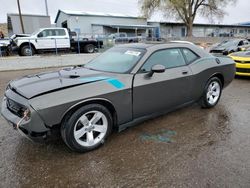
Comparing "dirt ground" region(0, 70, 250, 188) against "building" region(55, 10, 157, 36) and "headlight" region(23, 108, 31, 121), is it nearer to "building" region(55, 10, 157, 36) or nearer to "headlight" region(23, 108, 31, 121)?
"headlight" region(23, 108, 31, 121)

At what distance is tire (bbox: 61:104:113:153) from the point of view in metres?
2.43

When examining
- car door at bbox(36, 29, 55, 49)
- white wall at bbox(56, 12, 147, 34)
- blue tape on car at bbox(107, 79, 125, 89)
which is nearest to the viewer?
blue tape on car at bbox(107, 79, 125, 89)

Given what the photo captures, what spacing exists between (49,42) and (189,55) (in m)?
11.7

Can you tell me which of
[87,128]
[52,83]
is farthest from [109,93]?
[52,83]

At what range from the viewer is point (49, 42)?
42.7ft

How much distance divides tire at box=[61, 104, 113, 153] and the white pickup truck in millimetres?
11541

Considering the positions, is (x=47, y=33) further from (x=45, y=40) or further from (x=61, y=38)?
(x=61, y=38)

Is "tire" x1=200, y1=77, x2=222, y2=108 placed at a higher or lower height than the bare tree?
lower

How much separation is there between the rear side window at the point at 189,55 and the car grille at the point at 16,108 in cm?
302

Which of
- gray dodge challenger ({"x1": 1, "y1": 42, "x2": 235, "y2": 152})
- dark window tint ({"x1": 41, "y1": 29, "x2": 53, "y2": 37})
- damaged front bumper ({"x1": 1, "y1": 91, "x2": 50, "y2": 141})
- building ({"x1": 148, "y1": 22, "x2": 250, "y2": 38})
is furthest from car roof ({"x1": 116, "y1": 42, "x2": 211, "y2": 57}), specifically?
building ({"x1": 148, "y1": 22, "x2": 250, "y2": 38})

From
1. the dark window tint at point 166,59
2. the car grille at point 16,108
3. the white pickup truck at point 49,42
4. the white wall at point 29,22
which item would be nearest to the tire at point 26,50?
the white pickup truck at point 49,42

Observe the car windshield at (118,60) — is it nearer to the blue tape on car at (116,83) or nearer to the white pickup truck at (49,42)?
the blue tape on car at (116,83)

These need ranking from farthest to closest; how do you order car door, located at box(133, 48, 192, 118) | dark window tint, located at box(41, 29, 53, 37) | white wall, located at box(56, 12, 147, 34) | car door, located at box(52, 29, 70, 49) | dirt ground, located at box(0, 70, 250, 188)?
white wall, located at box(56, 12, 147, 34) < car door, located at box(52, 29, 70, 49) < dark window tint, located at box(41, 29, 53, 37) < car door, located at box(133, 48, 192, 118) < dirt ground, located at box(0, 70, 250, 188)

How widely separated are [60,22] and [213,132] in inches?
1374
